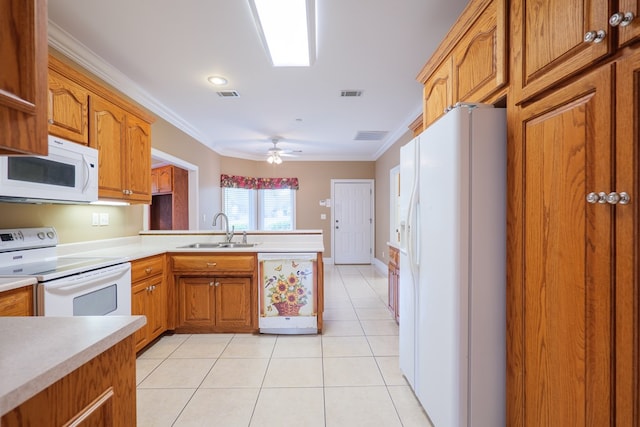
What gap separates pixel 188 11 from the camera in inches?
77.1

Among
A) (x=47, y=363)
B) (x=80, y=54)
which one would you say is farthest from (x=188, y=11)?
(x=47, y=363)

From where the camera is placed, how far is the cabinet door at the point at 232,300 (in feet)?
9.16

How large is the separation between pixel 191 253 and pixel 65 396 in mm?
2310

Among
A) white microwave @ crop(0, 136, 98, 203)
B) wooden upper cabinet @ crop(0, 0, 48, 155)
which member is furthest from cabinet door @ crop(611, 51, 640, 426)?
white microwave @ crop(0, 136, 98, 203)

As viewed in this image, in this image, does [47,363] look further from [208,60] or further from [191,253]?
[208,60]

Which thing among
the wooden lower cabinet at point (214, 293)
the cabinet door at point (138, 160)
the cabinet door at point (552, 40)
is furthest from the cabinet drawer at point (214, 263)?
the cabinet door at point (552, 40)

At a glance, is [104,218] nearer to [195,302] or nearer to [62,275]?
[195,302]

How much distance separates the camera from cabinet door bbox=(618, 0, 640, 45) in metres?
0.78

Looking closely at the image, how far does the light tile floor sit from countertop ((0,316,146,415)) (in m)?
1.27

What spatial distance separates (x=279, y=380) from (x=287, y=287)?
2.84ft

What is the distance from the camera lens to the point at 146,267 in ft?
8.08

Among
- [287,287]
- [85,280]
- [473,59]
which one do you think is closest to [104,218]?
[85,280]

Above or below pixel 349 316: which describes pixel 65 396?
above

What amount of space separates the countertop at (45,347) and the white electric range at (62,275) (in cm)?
103
